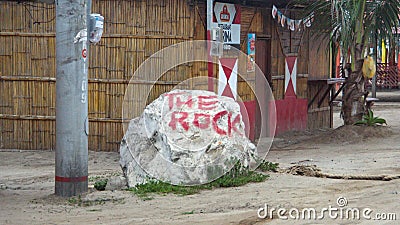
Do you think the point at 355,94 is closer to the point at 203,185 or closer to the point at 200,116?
the point at 200,116

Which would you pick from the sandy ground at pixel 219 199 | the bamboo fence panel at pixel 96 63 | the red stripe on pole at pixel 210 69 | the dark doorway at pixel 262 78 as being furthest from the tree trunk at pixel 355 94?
the bamboo fence panel at pixel 96 63

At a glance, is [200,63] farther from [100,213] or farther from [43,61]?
[100,213]

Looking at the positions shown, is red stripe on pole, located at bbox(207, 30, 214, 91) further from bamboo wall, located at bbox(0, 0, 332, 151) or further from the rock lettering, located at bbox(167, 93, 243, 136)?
the rock lettering, located at bbox(167, 93, 243, 136)

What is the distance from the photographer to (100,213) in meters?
7.82

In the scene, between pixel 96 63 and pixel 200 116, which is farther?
pixel 96 63

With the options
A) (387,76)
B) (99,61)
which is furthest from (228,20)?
(387,76)

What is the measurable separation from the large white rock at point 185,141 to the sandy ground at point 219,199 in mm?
379

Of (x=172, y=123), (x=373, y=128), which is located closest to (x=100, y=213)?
(x=172, y=123)

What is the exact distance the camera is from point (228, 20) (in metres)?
13.6

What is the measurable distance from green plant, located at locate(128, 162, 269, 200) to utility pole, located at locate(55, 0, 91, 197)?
0.77 meters

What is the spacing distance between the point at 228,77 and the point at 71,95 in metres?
5.32

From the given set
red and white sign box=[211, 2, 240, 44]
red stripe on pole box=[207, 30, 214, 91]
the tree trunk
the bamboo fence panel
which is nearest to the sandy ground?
the bamboo fence panel

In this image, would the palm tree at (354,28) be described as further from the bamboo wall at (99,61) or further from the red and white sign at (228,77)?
the red and white sign at (228,77)

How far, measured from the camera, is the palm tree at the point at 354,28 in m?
13.7
